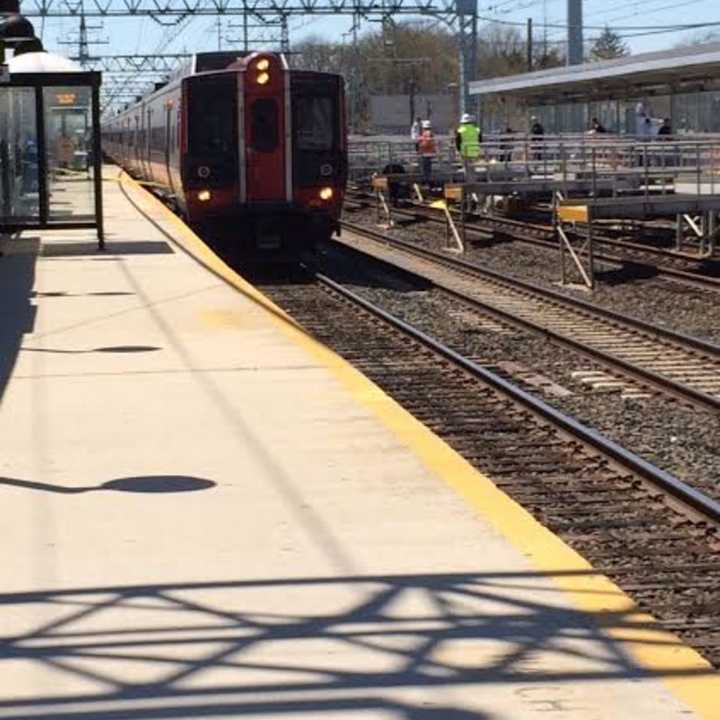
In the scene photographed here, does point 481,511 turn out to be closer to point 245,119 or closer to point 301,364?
point 301,364

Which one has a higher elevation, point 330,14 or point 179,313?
point 330,14

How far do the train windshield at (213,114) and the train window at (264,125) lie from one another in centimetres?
25

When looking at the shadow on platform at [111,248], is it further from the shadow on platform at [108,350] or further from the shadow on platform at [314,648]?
the shadow on platform at [314,648]

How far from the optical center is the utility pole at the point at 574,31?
55.8 meters

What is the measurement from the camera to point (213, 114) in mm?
21000

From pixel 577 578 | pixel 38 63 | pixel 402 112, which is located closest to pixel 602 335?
pixel 38 63

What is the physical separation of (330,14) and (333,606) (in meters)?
46.9

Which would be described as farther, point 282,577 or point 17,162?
point 17,162

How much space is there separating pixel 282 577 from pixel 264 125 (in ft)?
51.3

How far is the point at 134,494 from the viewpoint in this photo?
7.10 meters

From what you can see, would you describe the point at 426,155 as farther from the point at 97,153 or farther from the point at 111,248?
the point at 97,153

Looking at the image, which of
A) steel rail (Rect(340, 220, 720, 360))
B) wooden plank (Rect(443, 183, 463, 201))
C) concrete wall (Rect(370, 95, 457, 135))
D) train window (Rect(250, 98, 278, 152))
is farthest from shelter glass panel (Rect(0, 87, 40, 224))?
concrete wall (Rect(370, 95, 457, 135))

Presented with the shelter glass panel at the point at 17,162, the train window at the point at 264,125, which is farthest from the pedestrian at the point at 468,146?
the shelter glass panel at the point at 17,162

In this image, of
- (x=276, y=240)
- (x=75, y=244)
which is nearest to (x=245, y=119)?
(x=276, y=240)
